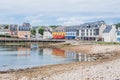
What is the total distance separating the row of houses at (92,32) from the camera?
128250mm

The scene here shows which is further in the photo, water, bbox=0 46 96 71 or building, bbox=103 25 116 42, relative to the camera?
building, bbox=103 25 116 42

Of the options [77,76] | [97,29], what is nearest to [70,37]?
[97,29]

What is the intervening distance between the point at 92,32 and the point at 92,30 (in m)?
1.04

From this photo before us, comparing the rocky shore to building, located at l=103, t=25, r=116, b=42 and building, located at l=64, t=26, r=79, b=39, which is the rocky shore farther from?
building, located at l=64, t=26, r=79, b=39

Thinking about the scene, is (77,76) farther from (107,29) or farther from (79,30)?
(79,30)

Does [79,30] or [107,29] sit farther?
[79,30]

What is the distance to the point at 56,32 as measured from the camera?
617ft

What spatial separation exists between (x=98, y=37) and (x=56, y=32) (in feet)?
162

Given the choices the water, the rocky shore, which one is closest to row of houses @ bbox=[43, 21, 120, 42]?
the water

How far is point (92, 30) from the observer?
Answer: 15050cm

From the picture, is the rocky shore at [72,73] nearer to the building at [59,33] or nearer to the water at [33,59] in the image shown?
the water at [33,59]

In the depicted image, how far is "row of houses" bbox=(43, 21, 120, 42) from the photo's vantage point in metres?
128

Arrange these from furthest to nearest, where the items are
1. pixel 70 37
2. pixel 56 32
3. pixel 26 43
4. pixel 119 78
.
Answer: pixel 56 32 → pixel 70 37 → pixel 26 43 → pixel 119 78

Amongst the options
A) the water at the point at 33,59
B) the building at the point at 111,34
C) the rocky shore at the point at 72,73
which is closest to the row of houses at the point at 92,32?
the building at the point at 111,34
